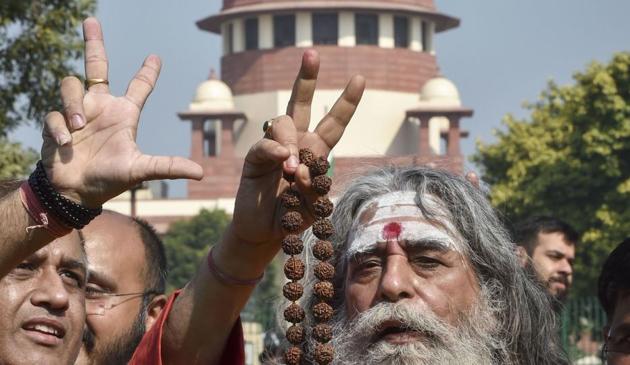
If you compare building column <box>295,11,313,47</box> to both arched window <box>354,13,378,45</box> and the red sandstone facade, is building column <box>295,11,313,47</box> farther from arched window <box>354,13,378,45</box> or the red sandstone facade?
arched window <box>354,13,378,45</box>

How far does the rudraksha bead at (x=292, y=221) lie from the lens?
3531mm

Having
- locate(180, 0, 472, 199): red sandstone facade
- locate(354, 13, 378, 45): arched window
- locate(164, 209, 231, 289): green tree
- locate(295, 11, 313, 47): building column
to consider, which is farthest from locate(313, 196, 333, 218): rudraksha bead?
locate(354, 13, 378, 45): arched window

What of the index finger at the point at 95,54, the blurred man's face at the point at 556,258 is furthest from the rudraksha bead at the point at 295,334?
the blurred man's face at the point at 556,258

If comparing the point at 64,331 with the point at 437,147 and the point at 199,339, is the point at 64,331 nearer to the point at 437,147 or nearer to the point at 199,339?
the point at 199,339

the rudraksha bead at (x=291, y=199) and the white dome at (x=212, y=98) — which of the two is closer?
the rudraksha bead at (x=291, y=199)

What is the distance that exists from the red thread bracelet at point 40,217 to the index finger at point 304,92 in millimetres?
555

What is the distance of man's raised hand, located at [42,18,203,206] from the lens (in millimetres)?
3299

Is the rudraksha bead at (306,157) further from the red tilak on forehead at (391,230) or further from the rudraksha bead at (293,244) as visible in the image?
the red tilak on forehead at (391,230)

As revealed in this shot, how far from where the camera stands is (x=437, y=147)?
64.1m

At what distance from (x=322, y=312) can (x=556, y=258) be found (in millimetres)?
3753

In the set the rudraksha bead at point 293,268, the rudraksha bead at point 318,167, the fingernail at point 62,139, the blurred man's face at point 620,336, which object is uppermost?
the fingernail at point 62,139

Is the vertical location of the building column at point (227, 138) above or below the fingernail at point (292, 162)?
below

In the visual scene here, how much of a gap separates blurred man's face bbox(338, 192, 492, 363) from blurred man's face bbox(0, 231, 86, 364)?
64 centimetres

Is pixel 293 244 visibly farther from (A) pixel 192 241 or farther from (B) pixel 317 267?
(A) pixel 192 241
